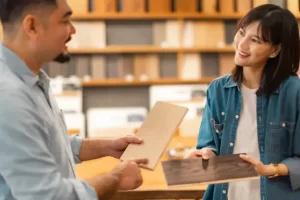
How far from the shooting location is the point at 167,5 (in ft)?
15.9

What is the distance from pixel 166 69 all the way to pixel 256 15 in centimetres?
351

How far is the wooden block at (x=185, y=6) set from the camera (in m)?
4.84

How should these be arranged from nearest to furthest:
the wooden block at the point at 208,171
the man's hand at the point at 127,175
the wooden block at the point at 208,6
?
1. the man's hand at the point at 127,175
2. the wooden block at the point at 208,171
3. the wooden block at the point at 208,6

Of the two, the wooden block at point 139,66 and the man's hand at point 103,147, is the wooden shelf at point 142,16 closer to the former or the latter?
the wooden block at point 139,66

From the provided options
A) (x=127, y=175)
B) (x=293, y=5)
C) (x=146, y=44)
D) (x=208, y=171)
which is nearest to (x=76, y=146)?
(x=127, y=175)

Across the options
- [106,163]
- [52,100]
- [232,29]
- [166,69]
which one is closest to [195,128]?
[106,163]

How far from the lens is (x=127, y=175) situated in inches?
48.7

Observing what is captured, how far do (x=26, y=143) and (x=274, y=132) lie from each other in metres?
0.92

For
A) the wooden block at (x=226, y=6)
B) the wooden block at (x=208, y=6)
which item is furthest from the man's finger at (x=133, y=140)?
the wooden block at (x=226, y=6)

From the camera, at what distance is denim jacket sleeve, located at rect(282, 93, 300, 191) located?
1480 millimetres

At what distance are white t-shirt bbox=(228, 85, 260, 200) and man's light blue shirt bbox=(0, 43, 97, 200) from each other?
71 cm

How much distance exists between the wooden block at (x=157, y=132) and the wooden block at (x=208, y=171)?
67 millimetres

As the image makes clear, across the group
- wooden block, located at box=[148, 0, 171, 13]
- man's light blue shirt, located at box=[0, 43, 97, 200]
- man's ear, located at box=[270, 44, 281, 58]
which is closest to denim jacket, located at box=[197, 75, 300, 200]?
man's ear, located at box=[270, 44, 281, 58]

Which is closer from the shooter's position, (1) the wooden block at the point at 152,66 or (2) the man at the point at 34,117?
(2) the man at the point at 34,117
